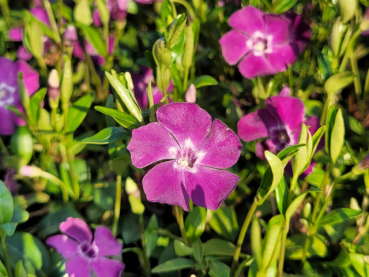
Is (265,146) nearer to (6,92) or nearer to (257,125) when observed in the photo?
(257,125)

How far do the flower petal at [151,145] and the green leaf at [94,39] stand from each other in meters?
0.65

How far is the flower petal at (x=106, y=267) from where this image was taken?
1048 mm

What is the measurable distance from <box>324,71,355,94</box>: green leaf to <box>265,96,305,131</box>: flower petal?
98 mm

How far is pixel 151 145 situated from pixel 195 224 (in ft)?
0.96

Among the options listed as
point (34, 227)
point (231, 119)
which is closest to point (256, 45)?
point (231, 119)

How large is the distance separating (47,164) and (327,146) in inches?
34.2

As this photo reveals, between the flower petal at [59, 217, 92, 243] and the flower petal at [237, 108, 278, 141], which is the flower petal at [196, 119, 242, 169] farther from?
the flower petal at [59, 217, 92, 243]

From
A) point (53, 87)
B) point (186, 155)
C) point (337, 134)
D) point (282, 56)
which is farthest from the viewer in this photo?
point (282, 56)

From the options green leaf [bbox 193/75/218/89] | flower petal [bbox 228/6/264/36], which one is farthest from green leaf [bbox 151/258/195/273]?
flower petal [bbox 228/6/264/36]

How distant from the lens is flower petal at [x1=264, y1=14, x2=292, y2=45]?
1.36m

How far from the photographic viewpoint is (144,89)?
1409 mm

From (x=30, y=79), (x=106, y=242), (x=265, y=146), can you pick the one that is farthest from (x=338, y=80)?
(x=30, y=79)

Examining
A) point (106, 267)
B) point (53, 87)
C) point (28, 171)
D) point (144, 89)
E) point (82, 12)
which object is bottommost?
point (106, 267)

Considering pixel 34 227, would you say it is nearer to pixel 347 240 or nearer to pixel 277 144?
pixel 277 144
